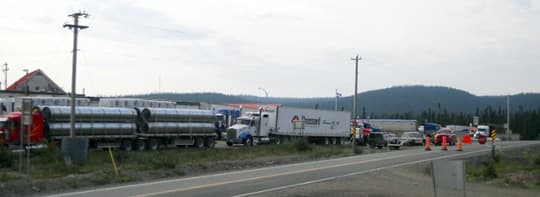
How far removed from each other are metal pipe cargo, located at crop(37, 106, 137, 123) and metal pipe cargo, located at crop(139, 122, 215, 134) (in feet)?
3.31

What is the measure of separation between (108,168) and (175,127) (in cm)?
1639

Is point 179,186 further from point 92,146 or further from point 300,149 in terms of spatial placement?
point 300,149

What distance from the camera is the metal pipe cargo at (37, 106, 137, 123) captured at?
36.2m

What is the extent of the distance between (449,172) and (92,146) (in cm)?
2912

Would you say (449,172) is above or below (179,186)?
above

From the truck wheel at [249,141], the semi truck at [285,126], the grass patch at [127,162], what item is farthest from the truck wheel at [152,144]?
the truck wheel at [249,141]

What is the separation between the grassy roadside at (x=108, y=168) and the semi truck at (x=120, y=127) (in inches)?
82.1

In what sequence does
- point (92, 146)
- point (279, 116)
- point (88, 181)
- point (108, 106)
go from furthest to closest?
point (279, 116)
point (108, 106)
point (92, 146)
point (88, 181)

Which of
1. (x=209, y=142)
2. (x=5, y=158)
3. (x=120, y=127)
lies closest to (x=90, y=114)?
(x=120, y=127)

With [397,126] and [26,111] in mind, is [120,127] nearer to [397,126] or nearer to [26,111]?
[26,111]

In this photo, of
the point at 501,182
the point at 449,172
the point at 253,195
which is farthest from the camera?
the point at 501,182

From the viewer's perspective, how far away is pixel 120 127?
39.2 metres

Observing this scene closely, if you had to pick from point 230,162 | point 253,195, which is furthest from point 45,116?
point 253,195

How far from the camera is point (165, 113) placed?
139 feet
